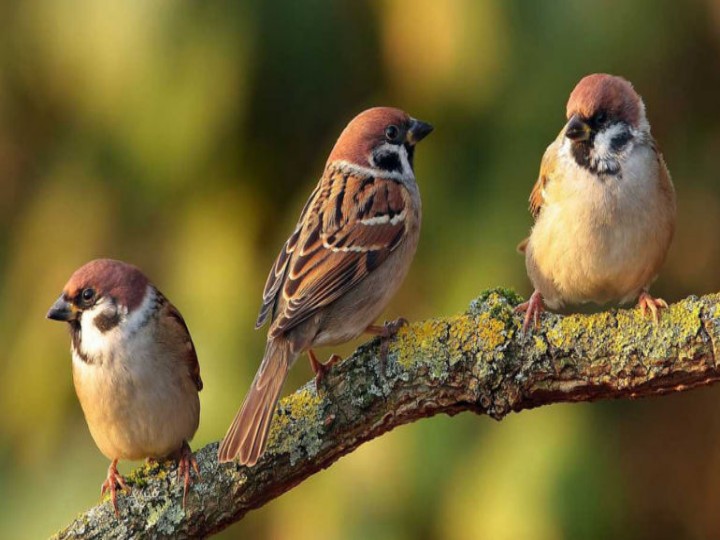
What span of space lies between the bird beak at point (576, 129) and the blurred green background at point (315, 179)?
7.98 feet

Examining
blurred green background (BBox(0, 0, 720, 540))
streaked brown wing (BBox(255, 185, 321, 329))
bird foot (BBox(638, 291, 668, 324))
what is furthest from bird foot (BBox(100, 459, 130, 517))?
blurred green background (BBox(0, 0, 720, 540))

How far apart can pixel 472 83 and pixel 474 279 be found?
891 millimetres

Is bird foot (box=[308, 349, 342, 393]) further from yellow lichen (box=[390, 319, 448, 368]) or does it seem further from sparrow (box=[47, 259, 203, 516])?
sparrow (box=[47, 259, 203, 516])

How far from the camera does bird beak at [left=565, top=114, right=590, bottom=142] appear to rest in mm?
3488

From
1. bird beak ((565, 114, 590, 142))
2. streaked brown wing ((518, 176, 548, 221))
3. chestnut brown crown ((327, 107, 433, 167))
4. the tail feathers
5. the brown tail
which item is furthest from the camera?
the tail feathers

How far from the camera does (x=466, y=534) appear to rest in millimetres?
6062

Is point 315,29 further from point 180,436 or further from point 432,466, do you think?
point 180,436

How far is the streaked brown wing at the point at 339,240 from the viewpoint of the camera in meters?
3.57

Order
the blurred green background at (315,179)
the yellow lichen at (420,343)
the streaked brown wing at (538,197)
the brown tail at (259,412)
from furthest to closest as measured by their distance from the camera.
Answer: the blurred green background at (315,179) → the streaked brown wing at (538,197) → the yellow lichen at (420,343) → the brown tail at (259,412)

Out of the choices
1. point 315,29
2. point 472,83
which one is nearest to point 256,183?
point 315,29

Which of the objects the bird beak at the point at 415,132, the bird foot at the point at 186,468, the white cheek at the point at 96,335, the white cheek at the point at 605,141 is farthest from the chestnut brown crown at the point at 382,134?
the bird foot at the point at 186,468

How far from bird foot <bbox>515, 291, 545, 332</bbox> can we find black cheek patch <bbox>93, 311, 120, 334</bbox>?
3.48ft

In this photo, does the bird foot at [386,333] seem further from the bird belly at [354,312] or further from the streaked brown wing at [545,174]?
the streaked brown wing at [545,174]

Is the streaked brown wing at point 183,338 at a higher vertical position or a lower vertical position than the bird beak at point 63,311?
lower
